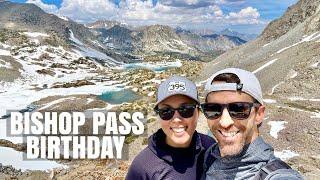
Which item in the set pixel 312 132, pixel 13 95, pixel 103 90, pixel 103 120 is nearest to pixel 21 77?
pixel 13 95

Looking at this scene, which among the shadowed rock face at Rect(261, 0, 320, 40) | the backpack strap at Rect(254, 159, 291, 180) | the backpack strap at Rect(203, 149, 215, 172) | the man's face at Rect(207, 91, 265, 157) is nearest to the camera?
the backpack strap at Rect(254, 159, 291, 180)

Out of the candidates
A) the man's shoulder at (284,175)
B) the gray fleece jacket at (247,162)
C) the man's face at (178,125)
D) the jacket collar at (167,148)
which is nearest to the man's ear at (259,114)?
the gray fleece jacket at (247,162)

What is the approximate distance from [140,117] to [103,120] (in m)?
9.25

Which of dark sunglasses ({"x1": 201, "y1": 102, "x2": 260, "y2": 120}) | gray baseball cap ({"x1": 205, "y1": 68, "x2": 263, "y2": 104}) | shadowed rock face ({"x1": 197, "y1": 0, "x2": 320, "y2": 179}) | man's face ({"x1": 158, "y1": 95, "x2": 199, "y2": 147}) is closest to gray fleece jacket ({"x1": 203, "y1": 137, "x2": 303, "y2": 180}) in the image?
Answer: dark sunglasses ({"x1": 201, "y1": 102, "x2": 260, "y2": 120})

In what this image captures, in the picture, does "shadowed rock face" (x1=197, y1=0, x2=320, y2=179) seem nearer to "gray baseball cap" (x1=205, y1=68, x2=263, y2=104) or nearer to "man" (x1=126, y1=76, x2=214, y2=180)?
"man" (x1=126, y1=76, x2=214, y2=180)

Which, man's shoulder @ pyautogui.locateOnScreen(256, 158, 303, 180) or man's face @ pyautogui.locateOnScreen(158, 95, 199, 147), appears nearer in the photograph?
man's shoulder @ pyautogui.locateOnScreen(256, 158, 303, 180)

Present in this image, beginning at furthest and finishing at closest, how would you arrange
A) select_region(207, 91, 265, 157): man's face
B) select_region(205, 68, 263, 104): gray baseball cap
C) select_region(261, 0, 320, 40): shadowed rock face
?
select_region(261, 0, 320, 40): shadowed rock face < select_region(205, 68, 263, 104): gray baseball cap < select_region(207, 91, 265, 157): man's face

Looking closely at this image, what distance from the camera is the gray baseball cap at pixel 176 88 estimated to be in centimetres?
672

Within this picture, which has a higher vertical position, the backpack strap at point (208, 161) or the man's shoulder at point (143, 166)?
the backpack strap at point (208, 161)

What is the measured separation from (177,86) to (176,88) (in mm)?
36

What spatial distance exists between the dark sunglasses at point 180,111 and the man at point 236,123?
138cm

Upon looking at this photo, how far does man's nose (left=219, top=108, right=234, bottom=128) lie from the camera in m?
5.23

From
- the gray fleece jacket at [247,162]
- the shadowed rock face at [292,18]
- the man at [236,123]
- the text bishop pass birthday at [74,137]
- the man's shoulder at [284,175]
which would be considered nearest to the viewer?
the man's shoulder at [284,175]

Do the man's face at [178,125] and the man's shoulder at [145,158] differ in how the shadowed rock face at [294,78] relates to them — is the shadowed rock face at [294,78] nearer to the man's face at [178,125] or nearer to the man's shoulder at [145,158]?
the man's face at [178,125]
